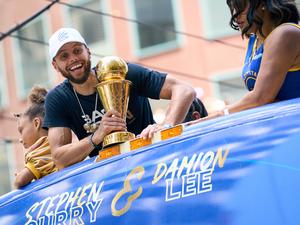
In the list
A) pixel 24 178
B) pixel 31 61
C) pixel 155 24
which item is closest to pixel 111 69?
pixel 24 178

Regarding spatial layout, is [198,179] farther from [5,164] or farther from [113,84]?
[5,164]

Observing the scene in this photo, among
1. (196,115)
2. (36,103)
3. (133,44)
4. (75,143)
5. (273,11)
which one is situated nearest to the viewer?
(273,11)

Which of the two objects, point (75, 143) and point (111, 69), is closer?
point (111, 69)

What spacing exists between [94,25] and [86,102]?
555 inches

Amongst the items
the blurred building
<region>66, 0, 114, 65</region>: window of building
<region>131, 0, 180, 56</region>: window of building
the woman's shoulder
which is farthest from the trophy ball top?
<region>66, 0, 114, 65</region>: window of building

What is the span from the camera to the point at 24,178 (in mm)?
4348

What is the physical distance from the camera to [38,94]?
527 centimetres

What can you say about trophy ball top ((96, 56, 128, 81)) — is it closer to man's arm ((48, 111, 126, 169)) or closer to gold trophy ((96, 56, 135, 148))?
gold trophy ((96, 56, 135, 148))

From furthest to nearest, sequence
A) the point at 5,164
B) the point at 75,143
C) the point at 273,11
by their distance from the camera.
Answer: the point at 5,164
the point at 75,143
the point at 273,11

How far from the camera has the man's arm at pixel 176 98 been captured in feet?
14.2

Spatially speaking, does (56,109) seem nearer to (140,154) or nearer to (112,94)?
(112,94)

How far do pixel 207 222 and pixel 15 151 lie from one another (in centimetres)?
1684

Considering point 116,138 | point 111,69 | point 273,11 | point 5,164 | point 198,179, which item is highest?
point 5,164

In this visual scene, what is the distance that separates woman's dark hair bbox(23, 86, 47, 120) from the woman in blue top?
1911mm
